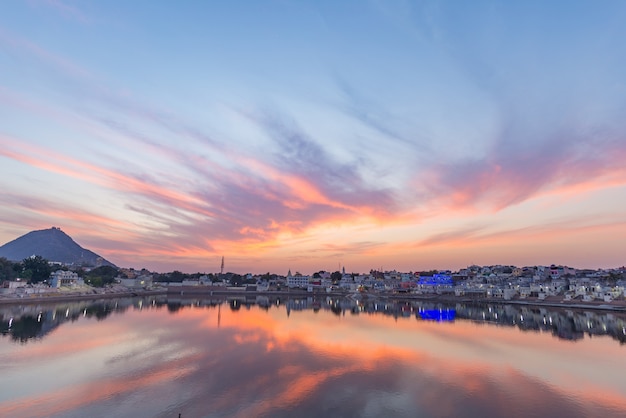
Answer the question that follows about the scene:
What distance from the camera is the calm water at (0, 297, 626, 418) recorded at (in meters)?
19.9

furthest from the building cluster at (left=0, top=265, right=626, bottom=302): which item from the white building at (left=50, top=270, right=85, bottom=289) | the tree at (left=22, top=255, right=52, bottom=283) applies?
the tree at (left=22, top=255, right=52, bottom=283)

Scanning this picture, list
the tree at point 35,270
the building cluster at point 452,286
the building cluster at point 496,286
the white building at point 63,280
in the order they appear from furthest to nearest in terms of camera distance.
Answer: the building cluster at point 496,286
the white building at point 63,280
the building cluster at point 452,286
the tree at point 35,270

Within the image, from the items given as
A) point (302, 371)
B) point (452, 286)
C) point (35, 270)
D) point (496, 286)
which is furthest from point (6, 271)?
point (496, 286)

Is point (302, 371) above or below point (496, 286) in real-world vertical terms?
below

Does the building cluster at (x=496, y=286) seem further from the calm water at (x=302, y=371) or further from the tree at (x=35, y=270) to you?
the tree at (x=35, y=270)

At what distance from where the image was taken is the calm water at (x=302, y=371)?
19.9 metres

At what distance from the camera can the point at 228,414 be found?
18531 mm

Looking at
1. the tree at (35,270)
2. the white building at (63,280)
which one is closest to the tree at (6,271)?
the tree at (35,270)

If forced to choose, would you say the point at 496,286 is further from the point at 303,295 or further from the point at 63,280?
the point at 63,280

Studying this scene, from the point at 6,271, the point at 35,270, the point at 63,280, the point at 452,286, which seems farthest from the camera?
the point at 452,286

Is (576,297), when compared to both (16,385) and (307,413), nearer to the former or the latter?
(307,413)

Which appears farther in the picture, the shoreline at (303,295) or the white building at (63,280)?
the white building at (63,280)

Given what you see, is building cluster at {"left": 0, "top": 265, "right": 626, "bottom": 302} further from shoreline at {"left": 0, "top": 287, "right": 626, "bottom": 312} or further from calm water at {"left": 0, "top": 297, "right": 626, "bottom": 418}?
calm water at {"left": 0, "top": 297, "right": 626, "bottom": 418}

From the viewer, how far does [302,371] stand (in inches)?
1108
